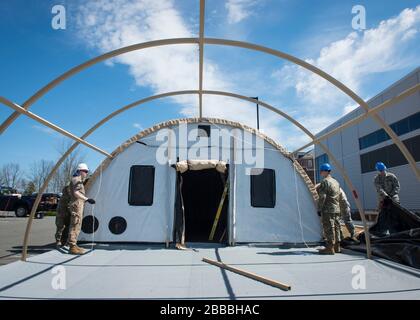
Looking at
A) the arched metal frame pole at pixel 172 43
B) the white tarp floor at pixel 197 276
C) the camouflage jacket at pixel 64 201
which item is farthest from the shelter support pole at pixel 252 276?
the camouflage jacket at pixel 64 201

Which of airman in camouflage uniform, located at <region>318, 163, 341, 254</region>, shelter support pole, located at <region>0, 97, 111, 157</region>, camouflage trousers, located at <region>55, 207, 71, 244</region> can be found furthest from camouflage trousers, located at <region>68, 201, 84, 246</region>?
airman in camouflage uniform, located at <region>318, 163, 341, 254</region>

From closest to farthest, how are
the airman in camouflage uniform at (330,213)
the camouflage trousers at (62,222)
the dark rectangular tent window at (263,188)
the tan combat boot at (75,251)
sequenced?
the tan combat boot at (75,251)
the airman in camouflage uniform at (330,213)
the camouflage trousers at (62,222)
the dark rectangular tent window at (263,188)

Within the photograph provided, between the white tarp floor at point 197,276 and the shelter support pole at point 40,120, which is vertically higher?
the shelter support pole at point 40,120

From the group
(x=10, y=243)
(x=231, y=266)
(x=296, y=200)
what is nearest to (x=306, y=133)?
(x=296, y=200)

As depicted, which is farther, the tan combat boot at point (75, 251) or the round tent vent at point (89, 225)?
the round tent vent at point (89, 225)

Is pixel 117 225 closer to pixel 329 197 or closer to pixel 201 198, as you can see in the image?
A: pixel 201 198

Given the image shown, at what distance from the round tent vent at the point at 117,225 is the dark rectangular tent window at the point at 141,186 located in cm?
48

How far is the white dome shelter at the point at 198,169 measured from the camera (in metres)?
7.29

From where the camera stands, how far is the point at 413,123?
18125mm

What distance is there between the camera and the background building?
18.2 metres

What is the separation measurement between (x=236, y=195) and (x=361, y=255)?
121 inches

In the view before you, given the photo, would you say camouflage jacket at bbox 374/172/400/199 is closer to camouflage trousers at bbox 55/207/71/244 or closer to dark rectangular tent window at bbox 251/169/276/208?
dark rectangular tent window at bbox 251/169/276/208

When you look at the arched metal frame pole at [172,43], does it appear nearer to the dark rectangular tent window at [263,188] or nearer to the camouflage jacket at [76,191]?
the camouflage jacket at [76,191]
